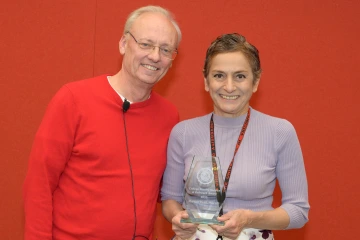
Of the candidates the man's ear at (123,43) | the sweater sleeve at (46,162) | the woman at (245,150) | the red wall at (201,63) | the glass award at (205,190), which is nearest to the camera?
the glass award at (205,190)

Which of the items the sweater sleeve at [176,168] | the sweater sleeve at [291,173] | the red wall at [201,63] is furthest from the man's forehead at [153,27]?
the red wall at [201,63]

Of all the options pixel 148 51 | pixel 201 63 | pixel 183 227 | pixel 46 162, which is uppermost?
pixel 148 51

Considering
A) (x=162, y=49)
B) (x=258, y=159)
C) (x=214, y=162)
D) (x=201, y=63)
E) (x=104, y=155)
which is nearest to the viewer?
(x=214, y=162)

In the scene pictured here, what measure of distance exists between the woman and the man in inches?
6.9

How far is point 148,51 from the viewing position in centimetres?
215

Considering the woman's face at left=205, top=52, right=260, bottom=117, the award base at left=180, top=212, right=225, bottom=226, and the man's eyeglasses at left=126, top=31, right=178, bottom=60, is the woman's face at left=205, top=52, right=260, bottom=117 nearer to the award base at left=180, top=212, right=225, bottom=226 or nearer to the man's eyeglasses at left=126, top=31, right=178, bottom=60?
the man's eyeglasses at left=126, top=31, right=178, bottom=60

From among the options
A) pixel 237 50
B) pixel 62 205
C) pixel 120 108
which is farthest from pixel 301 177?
pixel 62 205

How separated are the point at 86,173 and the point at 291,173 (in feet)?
2.90

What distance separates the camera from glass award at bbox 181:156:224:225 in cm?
170

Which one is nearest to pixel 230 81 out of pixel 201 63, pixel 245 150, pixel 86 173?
pixel 245 150

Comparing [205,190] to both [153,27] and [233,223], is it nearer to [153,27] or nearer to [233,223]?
[233,223]

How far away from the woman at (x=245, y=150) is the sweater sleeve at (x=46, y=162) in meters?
0.51

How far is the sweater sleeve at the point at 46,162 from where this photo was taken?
2021 millimetres

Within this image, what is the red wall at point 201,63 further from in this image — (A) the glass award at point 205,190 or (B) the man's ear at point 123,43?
(A) the glass award at point 205,190
